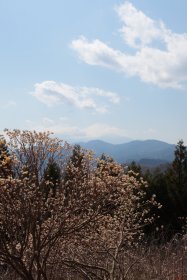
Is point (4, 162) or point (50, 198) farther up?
point (4, 162)

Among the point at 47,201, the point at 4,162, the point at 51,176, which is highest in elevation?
the point at 4,162

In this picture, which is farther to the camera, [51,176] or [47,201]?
[51,176]

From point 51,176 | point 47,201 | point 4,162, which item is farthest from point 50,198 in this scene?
point 4,162

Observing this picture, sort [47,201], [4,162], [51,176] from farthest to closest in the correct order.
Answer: [51,176] < [47,201] < [4,162]

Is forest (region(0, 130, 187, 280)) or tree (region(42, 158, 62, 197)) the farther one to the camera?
tree (region(42, 158, 62, 197))

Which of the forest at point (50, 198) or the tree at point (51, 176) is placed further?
the tree at point (51, 176)

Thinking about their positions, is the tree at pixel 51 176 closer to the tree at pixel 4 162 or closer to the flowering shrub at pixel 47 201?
the flowering shrub at pixel 47 201

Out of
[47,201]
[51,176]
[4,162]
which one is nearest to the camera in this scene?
[4,162]

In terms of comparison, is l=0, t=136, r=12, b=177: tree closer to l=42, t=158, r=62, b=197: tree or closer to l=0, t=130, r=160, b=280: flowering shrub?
l=0, t=130, r=160, b=280: flowering shrub

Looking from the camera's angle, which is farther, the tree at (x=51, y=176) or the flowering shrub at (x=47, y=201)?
the tree at (x=51, y=176)

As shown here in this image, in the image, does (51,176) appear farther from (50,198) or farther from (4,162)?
(4,162)

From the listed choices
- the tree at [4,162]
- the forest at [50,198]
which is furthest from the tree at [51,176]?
the tree at [4,162]

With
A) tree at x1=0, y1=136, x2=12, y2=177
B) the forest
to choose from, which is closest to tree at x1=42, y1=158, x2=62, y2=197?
the forest

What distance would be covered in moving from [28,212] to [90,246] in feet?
7.46
